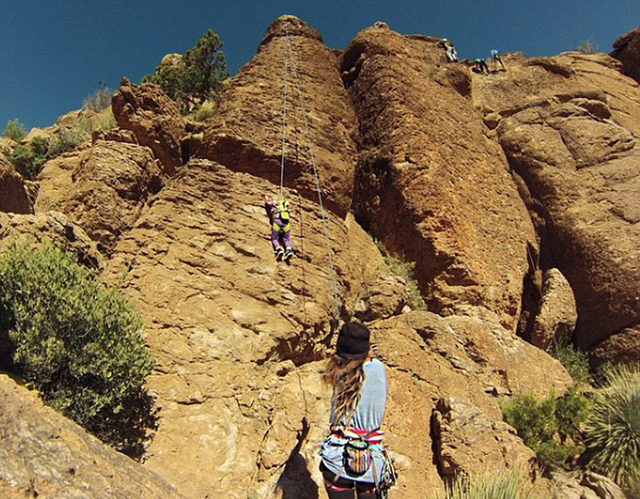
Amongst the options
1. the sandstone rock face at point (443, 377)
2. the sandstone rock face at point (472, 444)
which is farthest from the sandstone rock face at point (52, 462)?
the sandstone rock face at point (472, 444)

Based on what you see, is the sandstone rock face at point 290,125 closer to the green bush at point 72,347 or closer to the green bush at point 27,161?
the green bush at point 72,347

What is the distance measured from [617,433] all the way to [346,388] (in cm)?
634

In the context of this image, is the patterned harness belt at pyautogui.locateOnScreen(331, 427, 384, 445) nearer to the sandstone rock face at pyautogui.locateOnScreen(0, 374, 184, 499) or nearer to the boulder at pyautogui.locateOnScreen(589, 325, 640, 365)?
the sandstone rock face at pyautogui.locateOnScreen(0, 374, 184, 499)

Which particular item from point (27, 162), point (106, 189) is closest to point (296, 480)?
point (106, 189)

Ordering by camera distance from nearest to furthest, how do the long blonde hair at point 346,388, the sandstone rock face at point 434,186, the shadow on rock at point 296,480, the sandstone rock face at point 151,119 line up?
the long blonde hair at point 346,388 < the shadow on rock at point 296,480 < the sandstone rock face at point 434,186 < the sandstone rock face at point 151,119

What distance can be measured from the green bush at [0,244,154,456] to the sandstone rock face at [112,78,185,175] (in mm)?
6148

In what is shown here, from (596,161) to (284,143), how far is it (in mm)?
11456

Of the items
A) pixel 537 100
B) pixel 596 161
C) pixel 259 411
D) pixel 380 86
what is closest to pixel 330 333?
pixel 259 411

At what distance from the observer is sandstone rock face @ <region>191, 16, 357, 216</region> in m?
10.2

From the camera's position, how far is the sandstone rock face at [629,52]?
23.5m

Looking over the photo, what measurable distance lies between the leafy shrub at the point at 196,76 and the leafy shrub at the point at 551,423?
19669 mm

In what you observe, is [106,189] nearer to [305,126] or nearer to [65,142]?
[305,126]

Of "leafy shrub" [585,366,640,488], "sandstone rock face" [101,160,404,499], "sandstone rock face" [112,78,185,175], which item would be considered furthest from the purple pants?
"leafy shrub" [585,366,640,488]

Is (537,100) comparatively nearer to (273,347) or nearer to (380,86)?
(380,86)
